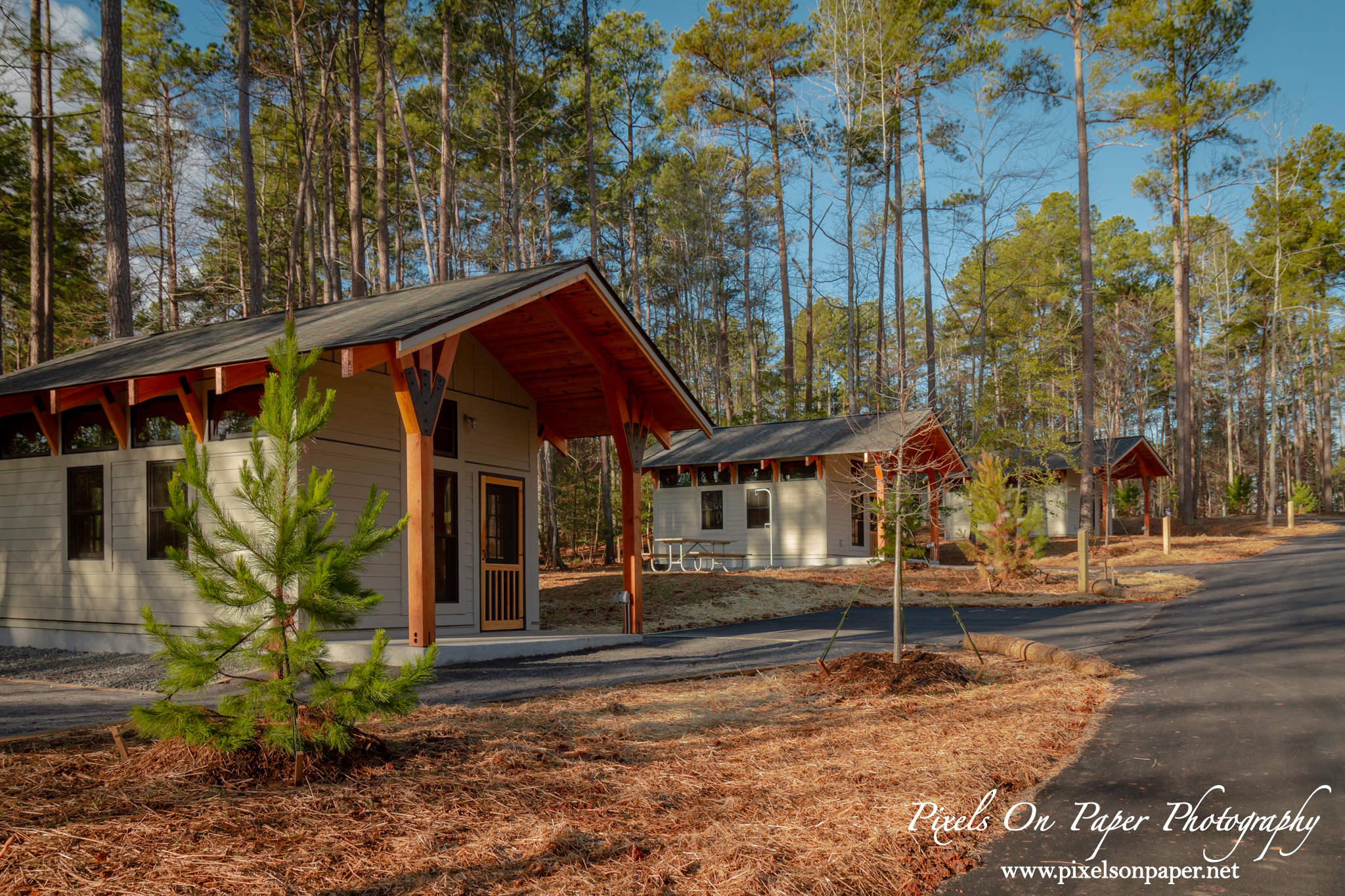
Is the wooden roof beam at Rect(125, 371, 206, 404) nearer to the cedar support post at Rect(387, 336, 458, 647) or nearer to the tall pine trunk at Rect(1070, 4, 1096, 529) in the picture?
the cedar support post at Rect(387, 336, 458, 647)

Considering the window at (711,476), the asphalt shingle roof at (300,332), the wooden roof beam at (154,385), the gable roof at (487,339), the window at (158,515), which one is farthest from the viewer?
Result: the window at (711,476)

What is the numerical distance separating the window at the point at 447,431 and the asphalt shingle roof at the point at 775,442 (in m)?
11.2

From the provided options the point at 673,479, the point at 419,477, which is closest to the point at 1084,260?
the point at 673,479

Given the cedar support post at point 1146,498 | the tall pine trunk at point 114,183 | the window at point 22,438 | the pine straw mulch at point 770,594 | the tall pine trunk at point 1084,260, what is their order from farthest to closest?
1. the cedar support post at point 1146,498
2. the tall pine trunk at point 1084,260
3. the pine straw mulch at point 770,594
4. the tall pine trunk at point 114,183
5. the window at point 22,438

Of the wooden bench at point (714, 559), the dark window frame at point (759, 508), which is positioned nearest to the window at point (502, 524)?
the wooden bench at point (714, 559)

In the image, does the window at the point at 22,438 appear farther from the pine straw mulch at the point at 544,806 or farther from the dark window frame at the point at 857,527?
the dark window frame at the point at 857,527

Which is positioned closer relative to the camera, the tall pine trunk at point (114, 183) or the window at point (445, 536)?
the window at point (445, 536)

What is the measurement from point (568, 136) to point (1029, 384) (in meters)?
28.5

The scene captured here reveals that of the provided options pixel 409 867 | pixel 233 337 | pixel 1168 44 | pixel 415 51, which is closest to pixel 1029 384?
pixel 1168 44

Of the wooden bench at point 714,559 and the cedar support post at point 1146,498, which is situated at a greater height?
the cedar support post at point 1146,498

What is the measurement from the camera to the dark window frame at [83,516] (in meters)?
9.83

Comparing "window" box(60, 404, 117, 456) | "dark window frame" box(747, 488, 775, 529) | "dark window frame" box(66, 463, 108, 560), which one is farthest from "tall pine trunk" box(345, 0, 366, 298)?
"dark window frame" box(747, 488, 775, 529)

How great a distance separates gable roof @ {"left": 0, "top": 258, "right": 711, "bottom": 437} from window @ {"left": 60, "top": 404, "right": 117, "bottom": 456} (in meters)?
0.54

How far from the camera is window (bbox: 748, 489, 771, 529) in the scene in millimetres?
23391
